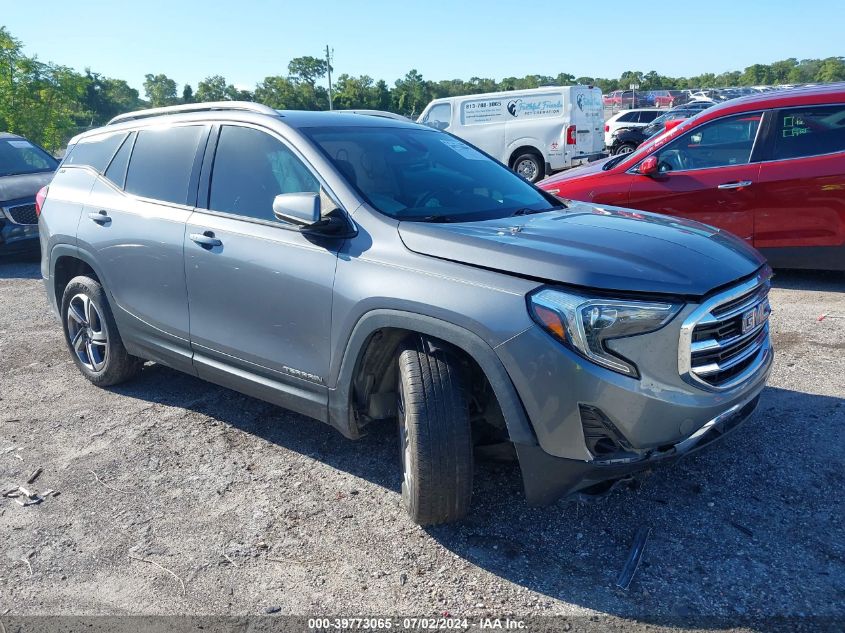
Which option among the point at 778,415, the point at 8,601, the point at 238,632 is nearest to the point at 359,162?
the point at 238,632

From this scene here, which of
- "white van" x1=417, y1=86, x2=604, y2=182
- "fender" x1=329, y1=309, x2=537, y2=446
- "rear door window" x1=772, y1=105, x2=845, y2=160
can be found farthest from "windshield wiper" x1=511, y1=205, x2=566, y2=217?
"white van" x1=417, y1=86, x2=604, y2=182

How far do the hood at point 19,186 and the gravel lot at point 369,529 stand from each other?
20.4 ft

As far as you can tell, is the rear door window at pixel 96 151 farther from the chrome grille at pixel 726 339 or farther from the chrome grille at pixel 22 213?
the chrome grille at pixel 22 213

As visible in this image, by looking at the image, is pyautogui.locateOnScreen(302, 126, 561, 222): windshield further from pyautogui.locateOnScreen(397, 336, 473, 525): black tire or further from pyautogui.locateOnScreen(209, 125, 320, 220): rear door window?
pyautogui.locateOnScreen(397, 336, 473, 525): black tire

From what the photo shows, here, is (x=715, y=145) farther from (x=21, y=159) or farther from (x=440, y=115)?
(x=440, y=115)

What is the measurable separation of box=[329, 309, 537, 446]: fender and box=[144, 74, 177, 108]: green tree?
4631 inches

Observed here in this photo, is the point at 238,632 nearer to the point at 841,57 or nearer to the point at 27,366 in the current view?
the point at 27,366

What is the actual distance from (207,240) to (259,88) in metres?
78.7

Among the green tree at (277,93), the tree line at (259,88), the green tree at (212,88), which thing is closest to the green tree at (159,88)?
the tree line at (259,88)

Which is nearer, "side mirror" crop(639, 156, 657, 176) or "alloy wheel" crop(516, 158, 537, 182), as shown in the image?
"side mirror" crop(639, 156, 657, 176)

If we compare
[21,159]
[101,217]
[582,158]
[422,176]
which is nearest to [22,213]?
[21,159]

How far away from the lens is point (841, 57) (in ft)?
320

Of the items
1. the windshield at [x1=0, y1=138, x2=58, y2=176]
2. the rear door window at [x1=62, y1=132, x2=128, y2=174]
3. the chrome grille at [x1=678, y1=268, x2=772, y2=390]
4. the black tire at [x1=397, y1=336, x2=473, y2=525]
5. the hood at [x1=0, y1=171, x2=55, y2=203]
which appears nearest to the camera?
the chrome grille at [x1=678, y1=268, x2=772, y2=390]

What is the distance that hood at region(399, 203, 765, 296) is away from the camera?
2.57 metres
